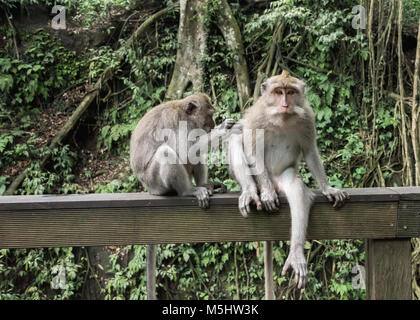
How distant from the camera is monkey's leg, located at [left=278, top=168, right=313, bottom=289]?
187 centimetres

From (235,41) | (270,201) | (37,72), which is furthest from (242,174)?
(37,72)

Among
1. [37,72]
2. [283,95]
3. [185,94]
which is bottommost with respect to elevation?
[283,95]

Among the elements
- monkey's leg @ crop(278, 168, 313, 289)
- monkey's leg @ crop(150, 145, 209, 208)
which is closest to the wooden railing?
monkey's leg @ crop(278, 168, 313, 289)

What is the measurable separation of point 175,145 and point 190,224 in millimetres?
948

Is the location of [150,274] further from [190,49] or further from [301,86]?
[190,49]

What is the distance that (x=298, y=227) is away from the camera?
6.14 feet

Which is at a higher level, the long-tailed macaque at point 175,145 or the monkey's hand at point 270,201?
the long-tailed macaque at point 175,145

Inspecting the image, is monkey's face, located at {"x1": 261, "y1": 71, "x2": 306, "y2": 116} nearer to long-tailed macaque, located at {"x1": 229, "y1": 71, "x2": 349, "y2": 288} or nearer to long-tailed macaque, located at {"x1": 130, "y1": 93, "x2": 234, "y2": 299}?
long-tailed macaque, located at {"x1": 229, "y1": 71, "x2": 349, "y2": 288}

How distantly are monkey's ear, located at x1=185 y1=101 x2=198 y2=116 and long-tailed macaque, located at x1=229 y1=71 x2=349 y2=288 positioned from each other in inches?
16.0

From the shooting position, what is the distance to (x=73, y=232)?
70.6 inches

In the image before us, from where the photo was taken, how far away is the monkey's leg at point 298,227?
1.87 m

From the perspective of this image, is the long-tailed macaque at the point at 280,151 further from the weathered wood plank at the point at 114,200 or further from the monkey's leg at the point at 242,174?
the weathered wood plank at the point at 114,200

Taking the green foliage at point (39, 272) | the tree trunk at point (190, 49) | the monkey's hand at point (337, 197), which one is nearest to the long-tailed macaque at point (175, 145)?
the monkey's hand at point (337, 197)
